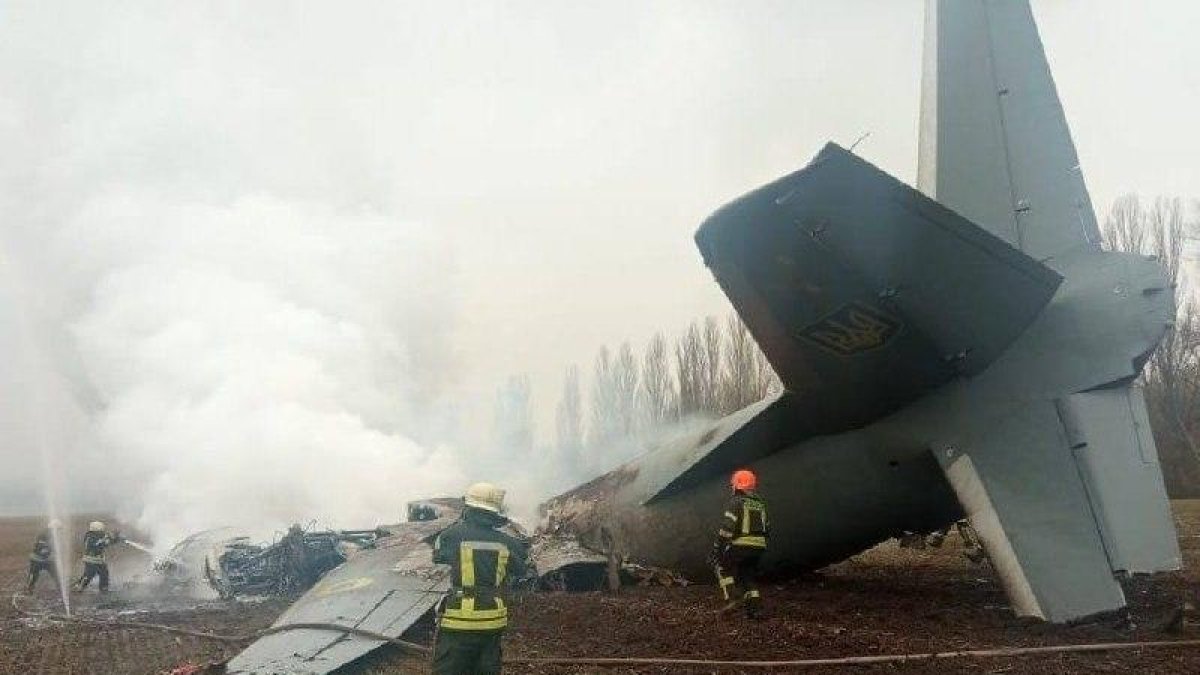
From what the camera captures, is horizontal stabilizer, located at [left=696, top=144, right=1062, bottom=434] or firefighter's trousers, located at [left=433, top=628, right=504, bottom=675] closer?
firefighter's trousers, located at [left=433, top=628, right=504, bottom=675]

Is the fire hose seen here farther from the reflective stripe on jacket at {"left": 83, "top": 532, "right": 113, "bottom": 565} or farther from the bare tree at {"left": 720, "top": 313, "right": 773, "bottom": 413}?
the bare tree at {"left": 720, "top": 313, "right": 773, "bottom": 413}

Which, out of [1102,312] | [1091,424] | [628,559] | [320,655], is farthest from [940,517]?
[320,655]

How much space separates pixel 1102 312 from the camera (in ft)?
26.6

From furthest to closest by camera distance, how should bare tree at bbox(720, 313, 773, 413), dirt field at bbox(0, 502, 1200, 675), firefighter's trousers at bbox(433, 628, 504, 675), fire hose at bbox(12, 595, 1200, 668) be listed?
bare tree at bbox(720, 313, 773, 413)
dirt field at bbox(0, 502, 1200, 675)
fire hose at bbox(12, 595, 1200, 668)
firefighter's trousers at bbox(433, 628, 504, 675)

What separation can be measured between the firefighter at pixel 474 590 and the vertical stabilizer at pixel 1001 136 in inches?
254

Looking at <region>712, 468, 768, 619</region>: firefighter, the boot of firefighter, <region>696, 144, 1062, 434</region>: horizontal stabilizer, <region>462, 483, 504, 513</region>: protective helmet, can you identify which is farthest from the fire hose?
<region>696, 144, 1062, 434</region>: horizontal stabilizer

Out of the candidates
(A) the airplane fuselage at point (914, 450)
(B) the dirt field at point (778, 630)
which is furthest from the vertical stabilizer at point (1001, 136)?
(B) the dirt field at point (778, 630)

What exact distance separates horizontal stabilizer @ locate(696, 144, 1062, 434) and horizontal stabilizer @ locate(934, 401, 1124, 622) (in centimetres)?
74

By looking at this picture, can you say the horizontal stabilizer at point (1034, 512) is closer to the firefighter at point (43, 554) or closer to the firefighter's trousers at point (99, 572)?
the firefighter's trousers at point (99, 572)

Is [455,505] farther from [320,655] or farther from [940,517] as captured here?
[940,517]

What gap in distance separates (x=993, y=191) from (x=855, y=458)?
334 cm

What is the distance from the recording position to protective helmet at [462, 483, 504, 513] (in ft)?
20.4

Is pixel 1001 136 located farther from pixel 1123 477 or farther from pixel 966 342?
pixel 1123 477

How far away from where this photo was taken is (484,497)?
6262mm
